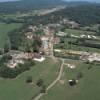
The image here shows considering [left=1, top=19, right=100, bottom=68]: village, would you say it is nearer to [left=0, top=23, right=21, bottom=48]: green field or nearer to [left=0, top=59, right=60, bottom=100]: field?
[left=0, top=59, right=60, bottom=100]: field

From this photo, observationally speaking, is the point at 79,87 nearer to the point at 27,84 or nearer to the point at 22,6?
the point at 27,84

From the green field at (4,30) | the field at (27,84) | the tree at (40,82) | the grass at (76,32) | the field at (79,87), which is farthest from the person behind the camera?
the grass at (76,32)

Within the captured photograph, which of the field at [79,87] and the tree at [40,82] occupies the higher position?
the tree at [40,82]

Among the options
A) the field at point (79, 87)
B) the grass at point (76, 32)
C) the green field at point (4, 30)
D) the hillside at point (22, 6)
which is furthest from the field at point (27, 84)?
the hillside at point (22, 6)

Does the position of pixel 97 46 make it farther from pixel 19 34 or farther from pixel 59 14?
pixel 59 14

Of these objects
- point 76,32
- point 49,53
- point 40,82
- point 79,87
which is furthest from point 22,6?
point 79,87

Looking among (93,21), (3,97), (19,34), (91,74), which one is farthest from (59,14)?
(3,97)

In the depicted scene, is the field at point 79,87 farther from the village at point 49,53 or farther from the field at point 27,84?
the village at point 49,53
